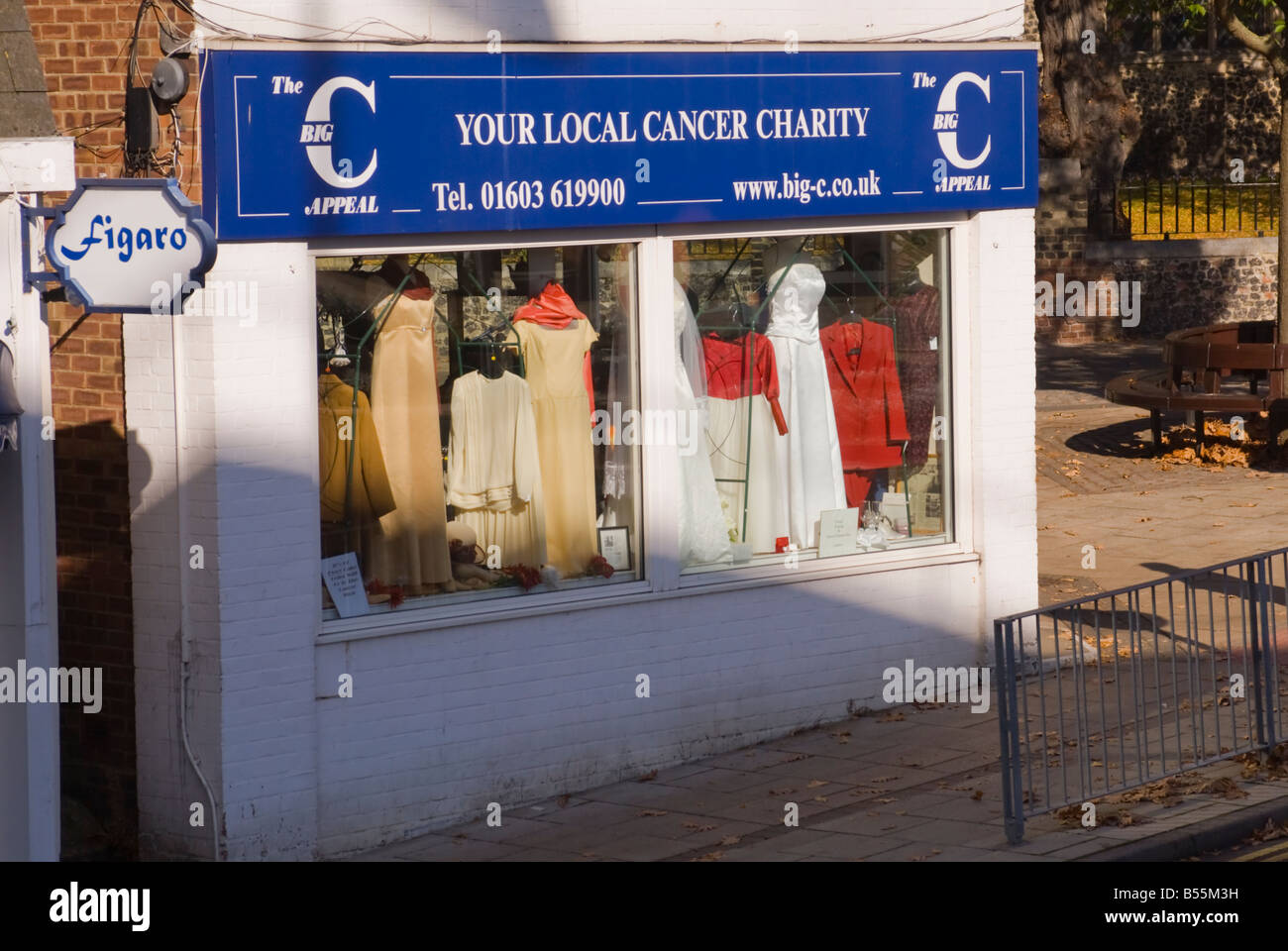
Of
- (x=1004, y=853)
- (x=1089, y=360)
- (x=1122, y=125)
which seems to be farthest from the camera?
(x=1122, y=125)

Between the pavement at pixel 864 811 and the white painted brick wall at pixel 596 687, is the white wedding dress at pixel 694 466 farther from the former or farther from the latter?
the pavement at pixel 864 811

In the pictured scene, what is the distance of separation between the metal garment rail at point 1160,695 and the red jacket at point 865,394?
186 centimetres

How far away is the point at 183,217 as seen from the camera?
6711mm

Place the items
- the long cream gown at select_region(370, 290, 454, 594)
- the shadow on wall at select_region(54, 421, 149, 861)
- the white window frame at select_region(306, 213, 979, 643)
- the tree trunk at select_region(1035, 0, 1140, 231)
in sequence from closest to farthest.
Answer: the shadow on wall at select_region(54, 421, 149, 861) → the white window frame at select_region(306, 213, 979, 643) → the long cream gown at select_region(370, 290, 454, 594) → the tree trunk at select_region(1035, 0, 1140, 231)

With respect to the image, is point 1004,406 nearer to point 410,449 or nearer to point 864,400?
point 864,400

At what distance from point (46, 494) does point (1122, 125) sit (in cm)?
2747

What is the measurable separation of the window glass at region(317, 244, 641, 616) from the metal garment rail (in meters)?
2.39

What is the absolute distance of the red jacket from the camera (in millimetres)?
10414

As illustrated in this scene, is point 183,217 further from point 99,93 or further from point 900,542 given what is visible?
point 900,542

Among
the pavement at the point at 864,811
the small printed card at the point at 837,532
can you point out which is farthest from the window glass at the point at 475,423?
the small printed card at the point at 837,532

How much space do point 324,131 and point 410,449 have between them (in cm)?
165

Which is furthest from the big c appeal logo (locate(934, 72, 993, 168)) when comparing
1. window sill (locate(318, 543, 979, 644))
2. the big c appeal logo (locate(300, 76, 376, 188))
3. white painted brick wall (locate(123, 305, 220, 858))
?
white painted brick wall (locate(123, 305, 220, 858))

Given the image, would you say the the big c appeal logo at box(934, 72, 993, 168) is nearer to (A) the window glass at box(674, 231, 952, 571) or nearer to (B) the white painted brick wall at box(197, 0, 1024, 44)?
(B) the white painted brick wall at box(197, 0, 1024, 44)
